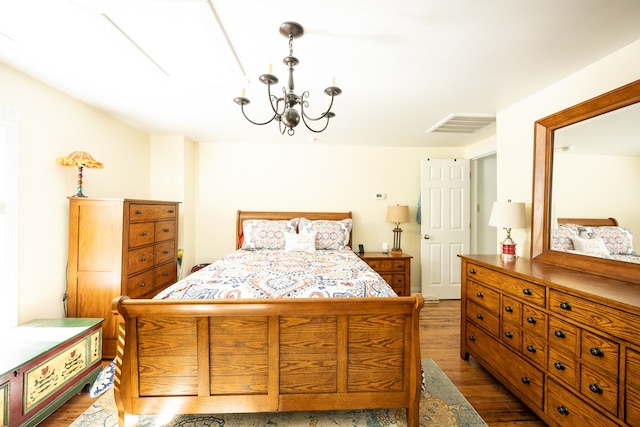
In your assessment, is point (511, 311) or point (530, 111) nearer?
point (511, 311)

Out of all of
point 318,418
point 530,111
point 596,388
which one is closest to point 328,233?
point 318,418

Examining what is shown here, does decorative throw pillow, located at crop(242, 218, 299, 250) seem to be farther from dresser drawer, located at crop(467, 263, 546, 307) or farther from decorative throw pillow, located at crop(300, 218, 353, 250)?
dresser drawer, located at crop(467, 263, 546, 307)

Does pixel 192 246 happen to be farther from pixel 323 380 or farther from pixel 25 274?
pixel 323 380

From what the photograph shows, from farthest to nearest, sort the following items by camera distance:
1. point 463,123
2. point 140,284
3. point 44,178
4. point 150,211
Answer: point 463,123
point 150,211
point 140,284
point 44,178

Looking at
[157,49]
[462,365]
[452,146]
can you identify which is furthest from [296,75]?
[452,146]

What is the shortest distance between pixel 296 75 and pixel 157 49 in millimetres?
913

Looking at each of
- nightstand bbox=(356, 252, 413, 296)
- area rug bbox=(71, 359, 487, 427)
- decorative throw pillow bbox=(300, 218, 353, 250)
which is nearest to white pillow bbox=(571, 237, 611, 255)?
area rug bbox=(71, 359, 487, 427)

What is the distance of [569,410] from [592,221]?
118 centimetres

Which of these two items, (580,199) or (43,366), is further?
(580,199)

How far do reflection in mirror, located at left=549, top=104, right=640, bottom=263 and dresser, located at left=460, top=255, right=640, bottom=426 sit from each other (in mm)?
241

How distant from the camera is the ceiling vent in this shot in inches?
113

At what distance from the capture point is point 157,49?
173 cm

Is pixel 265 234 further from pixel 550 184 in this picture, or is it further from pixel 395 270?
pixel 550 184

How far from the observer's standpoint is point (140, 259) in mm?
2623
